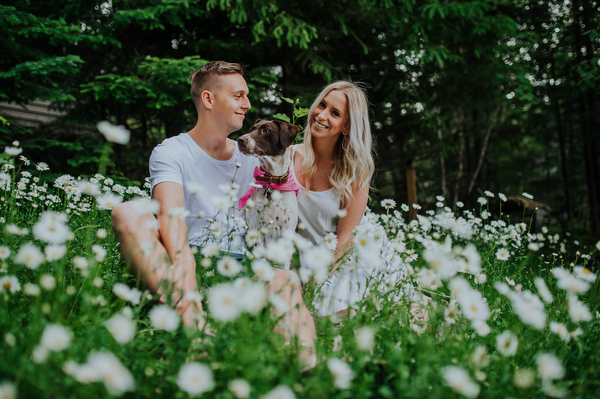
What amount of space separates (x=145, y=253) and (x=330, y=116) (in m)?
1.76

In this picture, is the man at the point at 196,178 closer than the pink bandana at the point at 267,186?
Yes

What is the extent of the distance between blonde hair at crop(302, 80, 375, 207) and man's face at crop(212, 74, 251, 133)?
560 millimetres

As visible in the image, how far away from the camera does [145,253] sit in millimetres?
1761

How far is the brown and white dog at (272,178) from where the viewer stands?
2.71 m

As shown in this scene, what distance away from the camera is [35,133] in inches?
225

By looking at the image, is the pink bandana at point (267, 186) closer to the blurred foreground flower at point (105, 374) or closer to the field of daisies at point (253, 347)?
the field of daisies at point (253, 347)

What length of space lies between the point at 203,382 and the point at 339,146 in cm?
243

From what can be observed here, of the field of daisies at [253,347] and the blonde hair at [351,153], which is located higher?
the blonde hair at [351,153]

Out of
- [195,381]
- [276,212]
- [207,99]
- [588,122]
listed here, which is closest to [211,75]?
[207,99]

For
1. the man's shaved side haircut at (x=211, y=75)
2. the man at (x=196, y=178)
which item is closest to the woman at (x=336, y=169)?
the man at (x=196, y=178)

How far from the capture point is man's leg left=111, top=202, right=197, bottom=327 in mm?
1677

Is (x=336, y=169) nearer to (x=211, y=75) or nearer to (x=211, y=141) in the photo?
(x=211, y=141)

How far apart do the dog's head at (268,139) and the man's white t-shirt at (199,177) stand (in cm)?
12

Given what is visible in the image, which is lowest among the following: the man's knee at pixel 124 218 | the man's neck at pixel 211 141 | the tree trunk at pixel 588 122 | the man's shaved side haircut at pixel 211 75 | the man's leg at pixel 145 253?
the man's leg at pixel 145 253
